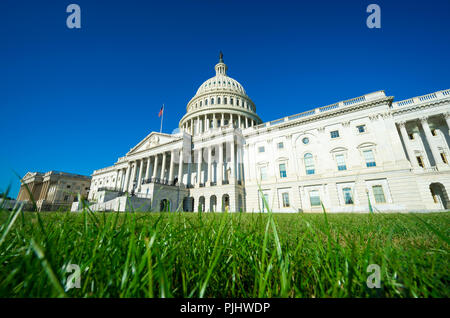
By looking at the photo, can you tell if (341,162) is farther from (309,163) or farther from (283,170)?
(283,170)

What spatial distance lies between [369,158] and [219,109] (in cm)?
3483

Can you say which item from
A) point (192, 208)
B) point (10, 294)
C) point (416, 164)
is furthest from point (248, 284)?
point (416, 164)

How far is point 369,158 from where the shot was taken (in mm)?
23547

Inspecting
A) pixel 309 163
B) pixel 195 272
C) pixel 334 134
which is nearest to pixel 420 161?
pixel 334 134

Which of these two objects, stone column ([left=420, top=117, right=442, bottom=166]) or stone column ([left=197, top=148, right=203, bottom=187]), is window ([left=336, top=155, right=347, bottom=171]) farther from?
stone column ([left=197, top=148, right=203, bottom=187])

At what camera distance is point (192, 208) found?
34062mm

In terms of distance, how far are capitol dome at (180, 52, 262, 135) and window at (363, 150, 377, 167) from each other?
92.4 ft

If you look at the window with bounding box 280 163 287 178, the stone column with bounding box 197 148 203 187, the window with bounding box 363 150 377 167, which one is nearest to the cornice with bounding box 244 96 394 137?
the window with bounding box 363 150 377 167

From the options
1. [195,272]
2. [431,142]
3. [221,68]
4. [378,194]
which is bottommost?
[195,272]

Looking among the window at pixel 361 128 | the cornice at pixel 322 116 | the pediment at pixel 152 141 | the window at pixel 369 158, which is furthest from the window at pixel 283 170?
the pediment at pixel 152 141

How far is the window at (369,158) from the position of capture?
76.3 ft

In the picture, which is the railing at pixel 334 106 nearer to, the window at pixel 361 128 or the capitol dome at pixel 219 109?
the window at pixel 361 128
